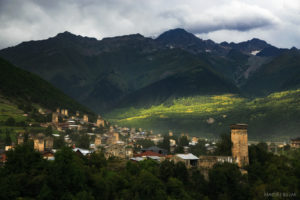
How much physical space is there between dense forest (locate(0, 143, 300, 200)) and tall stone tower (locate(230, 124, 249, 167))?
2191mm

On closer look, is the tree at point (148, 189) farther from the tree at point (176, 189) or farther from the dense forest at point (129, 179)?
the tree at point (176, 189)

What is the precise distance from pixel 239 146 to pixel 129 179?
88.2 ft

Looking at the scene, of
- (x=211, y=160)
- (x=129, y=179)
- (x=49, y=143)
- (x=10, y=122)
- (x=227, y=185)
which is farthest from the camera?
(x=10, y=122)

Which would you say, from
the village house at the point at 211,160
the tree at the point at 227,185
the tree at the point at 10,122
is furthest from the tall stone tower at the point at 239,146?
the tree at the point at 10,122

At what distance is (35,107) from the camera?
646ft

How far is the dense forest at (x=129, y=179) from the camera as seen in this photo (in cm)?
→ 6131

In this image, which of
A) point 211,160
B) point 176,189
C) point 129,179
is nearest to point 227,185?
point 211,160

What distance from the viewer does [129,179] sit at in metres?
71.9

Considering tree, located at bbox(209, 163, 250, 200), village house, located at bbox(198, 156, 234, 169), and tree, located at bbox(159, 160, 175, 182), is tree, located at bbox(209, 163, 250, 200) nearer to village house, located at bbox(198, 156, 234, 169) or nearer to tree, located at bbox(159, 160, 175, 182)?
village house, located at bbox(198, 156, 234, 169)

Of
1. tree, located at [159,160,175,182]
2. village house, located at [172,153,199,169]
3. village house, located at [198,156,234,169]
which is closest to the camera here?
tree, located at [159,160,175,182]

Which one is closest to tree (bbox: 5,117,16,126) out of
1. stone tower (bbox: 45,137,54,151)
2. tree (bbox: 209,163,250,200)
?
stone tower (bbox: 45,137,54,151)

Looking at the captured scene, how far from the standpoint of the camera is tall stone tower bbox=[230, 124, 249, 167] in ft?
281

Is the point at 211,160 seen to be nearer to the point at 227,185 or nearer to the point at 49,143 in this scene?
the point at 227,185

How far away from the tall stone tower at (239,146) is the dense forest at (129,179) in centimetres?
219
